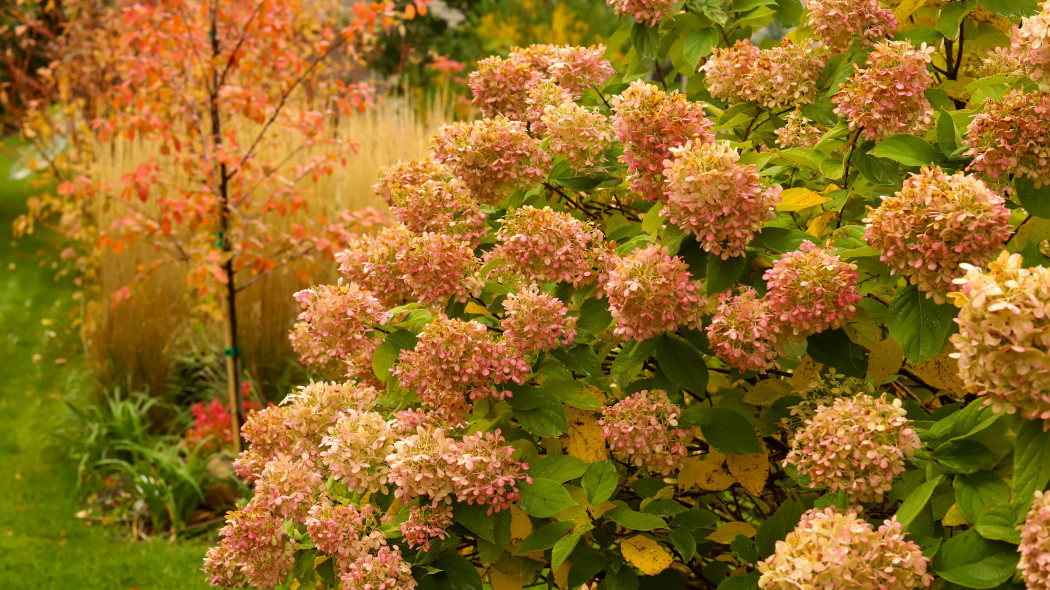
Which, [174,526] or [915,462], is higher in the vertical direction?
[915,462]

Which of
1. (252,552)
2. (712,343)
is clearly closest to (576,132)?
(712,343)

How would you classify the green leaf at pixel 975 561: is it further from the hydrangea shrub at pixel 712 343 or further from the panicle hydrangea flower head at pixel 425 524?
the panicle hydrangea flower head at pixel 425 524

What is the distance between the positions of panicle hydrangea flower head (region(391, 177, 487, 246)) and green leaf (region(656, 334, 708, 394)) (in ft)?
1.61

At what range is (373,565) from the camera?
161 centimetres

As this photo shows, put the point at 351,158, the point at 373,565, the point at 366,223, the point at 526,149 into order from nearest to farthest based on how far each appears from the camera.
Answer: the point at 373,565
the point at 526,149
the point at 366,223
the point at 351,158

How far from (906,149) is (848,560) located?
2.39 ft

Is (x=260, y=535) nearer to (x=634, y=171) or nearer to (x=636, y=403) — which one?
(x=636, y=403)

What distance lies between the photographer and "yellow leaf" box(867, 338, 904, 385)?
1691mm

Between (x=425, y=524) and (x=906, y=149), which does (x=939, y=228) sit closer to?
(x=906, y=149)

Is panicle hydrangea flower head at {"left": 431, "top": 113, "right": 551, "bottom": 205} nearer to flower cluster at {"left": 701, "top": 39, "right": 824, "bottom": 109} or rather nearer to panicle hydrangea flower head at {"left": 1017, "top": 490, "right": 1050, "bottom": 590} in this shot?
flower cluster at {"left": 701, "top": 39, "right": 824, "bottom": 109}

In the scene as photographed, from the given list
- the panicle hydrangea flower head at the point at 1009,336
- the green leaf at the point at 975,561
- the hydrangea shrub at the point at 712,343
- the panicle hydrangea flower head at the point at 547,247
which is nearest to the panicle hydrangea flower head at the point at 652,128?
the hydrangea shrub at the point at 712,343

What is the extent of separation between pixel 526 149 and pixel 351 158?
499cm

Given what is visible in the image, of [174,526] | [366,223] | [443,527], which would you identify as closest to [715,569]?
[443,527]

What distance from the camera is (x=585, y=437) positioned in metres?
1.78
